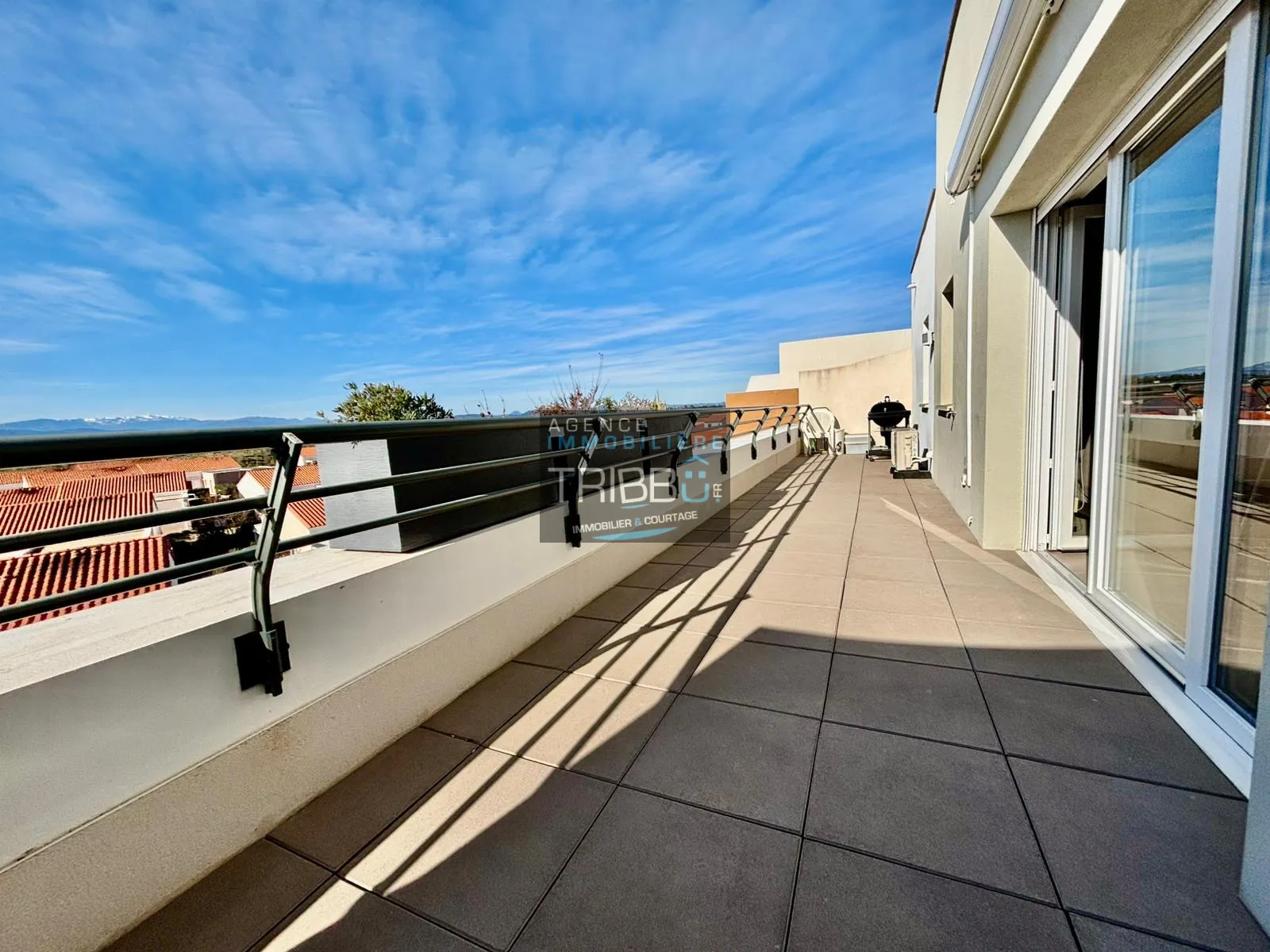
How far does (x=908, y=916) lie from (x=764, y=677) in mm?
959

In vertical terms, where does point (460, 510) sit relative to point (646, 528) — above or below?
above

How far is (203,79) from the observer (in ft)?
37.1

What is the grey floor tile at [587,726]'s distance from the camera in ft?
5.18

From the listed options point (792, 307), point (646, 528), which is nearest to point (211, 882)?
point (646, 528)

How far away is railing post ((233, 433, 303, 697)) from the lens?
1308 mm

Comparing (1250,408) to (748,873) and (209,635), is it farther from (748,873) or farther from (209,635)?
(209,635)

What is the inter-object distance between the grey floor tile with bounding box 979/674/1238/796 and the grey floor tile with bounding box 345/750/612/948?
1.27 m

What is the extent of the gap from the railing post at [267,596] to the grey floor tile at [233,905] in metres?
0.39

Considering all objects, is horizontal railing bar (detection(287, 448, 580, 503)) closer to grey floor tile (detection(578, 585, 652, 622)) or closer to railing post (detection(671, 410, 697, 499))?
grey floor tile (detection(578, 585, 652, 622))

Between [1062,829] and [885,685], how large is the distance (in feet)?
2.19

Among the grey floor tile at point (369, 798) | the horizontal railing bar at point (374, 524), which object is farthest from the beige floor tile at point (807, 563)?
the grey floor tile at point (369, 798)

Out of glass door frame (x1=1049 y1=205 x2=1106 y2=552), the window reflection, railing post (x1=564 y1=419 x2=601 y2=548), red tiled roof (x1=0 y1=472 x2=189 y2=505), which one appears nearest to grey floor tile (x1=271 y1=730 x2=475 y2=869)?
railing post (x1=564 y1=419 x2=601 y2=548)

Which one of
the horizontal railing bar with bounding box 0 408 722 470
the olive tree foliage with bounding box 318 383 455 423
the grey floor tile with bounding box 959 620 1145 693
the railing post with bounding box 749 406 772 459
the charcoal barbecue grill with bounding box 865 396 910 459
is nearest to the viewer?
the horizontal railing bar with bounding box 0 408 722 470

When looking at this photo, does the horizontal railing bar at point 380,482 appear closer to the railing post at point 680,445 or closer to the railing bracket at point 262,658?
the railing bracket at point 262,658
